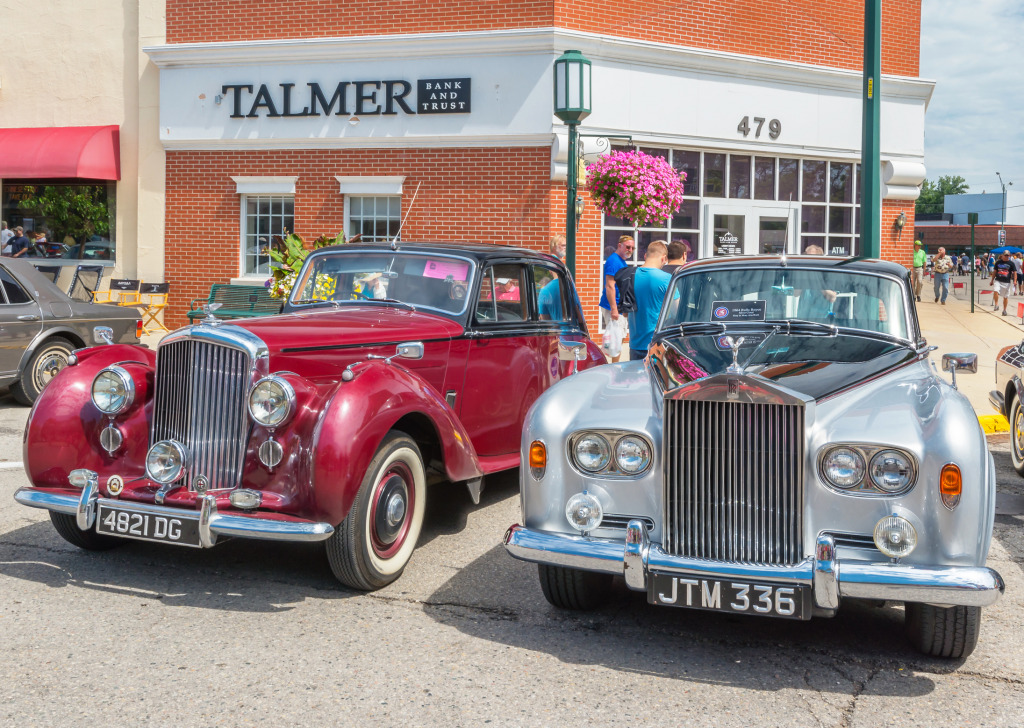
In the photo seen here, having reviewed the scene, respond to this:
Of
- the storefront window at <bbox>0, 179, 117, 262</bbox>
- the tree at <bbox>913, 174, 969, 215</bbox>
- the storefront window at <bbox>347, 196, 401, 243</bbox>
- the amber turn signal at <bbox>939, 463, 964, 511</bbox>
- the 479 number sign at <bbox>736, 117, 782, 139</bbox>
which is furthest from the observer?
the tree at <bbox>913, 174, 969, 215</bbox>

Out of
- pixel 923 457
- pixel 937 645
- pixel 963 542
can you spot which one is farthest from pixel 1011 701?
pixel 923 457

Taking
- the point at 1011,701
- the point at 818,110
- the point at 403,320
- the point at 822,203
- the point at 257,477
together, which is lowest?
the point at 1011,701

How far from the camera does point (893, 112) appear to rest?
17281mm

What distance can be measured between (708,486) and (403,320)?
8.15 feet

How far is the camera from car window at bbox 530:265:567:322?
7074 mm

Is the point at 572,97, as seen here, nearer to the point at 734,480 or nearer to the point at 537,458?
the point at 537,458

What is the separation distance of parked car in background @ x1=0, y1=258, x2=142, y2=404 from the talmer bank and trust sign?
655 cm

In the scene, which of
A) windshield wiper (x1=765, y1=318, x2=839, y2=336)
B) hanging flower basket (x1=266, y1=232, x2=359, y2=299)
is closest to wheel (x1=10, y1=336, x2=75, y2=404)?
hanging flower basket (x1=266, y1=232, x2=359, y2=299)

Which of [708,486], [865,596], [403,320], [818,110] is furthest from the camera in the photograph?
[818,110]

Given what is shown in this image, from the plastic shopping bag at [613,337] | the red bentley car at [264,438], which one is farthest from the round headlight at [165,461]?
Answer: the plastic shopping bag at [613,337]

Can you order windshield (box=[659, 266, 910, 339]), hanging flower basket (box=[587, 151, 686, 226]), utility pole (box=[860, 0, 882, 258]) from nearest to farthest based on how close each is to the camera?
windshield (box=[659, 266, 910, 339]) < utility pole (box=[860, 0, 882, 258]) < hanging flower basket (box=[587, 151, 686, 226])

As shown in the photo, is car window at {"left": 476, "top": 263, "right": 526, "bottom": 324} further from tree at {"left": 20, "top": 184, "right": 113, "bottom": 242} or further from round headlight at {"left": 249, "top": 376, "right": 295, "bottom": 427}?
tree at {"left": 20, "top": 184, "right": 113, "bottom": 242}

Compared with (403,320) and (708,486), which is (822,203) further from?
(708,486)

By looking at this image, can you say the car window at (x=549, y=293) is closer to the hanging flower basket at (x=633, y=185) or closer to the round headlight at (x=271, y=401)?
the round headlight at (x=271, y=401)
